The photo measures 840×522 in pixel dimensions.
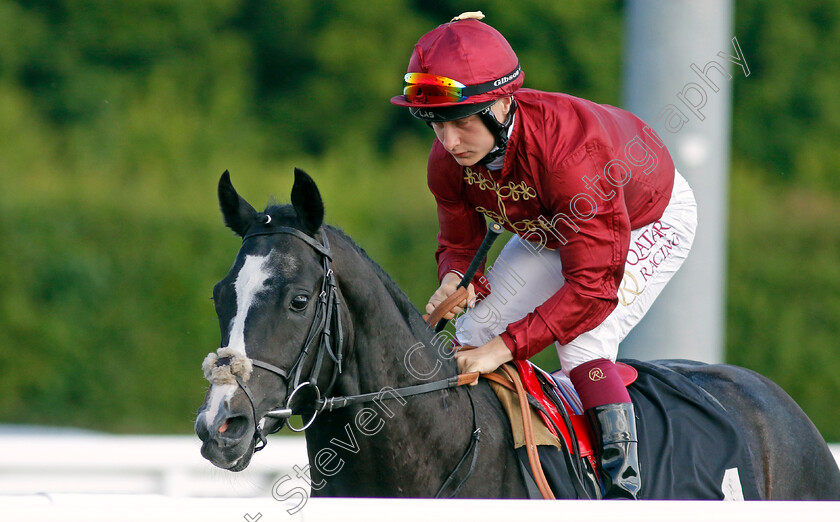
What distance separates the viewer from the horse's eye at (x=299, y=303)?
2.66 m

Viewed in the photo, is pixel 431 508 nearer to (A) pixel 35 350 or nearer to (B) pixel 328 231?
(B) pixel 328 231

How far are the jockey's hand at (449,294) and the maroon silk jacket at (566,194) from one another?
0.26ft

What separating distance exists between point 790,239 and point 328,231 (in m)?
7.39

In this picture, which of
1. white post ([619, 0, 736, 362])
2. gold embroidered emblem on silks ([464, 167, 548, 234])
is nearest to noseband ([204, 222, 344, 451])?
gold embroidered emblem on silks ([464, 167, 548, 234])

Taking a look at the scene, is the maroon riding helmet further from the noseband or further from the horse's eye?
the horse's eye

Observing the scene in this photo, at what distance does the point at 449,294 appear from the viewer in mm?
3381

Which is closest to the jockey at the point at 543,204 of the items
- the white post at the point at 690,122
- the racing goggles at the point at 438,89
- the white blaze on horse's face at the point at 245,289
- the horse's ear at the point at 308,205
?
the racing goggles at the point at 438,89

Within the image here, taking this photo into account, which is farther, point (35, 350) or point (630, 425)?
point (35, 350)

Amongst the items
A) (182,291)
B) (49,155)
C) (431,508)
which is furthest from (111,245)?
(431,508)

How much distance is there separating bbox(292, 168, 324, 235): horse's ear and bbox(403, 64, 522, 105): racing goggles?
1.51ft

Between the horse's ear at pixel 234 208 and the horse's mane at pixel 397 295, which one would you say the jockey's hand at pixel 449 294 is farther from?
the horse's ear at pixel 234 208

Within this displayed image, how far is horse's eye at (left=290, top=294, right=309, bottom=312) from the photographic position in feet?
8.71

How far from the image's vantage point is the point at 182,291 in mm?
8648

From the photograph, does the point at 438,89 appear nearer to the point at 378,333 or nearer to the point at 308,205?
the point at 308,205
